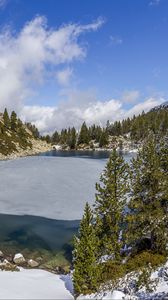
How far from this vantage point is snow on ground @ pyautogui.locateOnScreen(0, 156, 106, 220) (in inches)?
1732

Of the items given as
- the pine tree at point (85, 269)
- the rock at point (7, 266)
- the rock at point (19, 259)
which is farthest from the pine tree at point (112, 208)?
the rock at point (19, 259)

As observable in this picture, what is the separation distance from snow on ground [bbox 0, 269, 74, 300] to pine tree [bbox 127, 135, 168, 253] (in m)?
6.71

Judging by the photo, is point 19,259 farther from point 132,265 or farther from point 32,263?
point 132,265

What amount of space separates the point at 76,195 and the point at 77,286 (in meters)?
32.5

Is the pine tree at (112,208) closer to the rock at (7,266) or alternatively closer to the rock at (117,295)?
the rock at (117,295)

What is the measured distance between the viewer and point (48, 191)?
184 feet

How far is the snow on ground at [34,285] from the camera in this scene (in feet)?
64.4

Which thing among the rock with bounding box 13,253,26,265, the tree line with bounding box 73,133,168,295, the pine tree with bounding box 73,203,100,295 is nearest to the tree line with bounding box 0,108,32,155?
the rock with bounding box 13,253,26,265

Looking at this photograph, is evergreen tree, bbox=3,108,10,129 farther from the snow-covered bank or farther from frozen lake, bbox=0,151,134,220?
the snow-covered bank

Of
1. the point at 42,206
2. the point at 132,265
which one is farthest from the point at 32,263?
the point at 42,206

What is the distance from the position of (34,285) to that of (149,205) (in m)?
10.9

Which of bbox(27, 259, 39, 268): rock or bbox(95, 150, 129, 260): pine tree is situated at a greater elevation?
bbox(95, 150, 129, 260): pine tree

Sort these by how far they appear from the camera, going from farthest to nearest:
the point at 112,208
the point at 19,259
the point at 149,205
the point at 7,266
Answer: the point at 19,259, the point at 112,208, the point at 7,266, the point at 149,205

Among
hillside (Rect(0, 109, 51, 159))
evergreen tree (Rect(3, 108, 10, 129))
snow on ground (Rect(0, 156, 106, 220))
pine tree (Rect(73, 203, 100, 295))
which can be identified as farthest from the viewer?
evergreen tree (Rect(3, 108, 10, 129))
